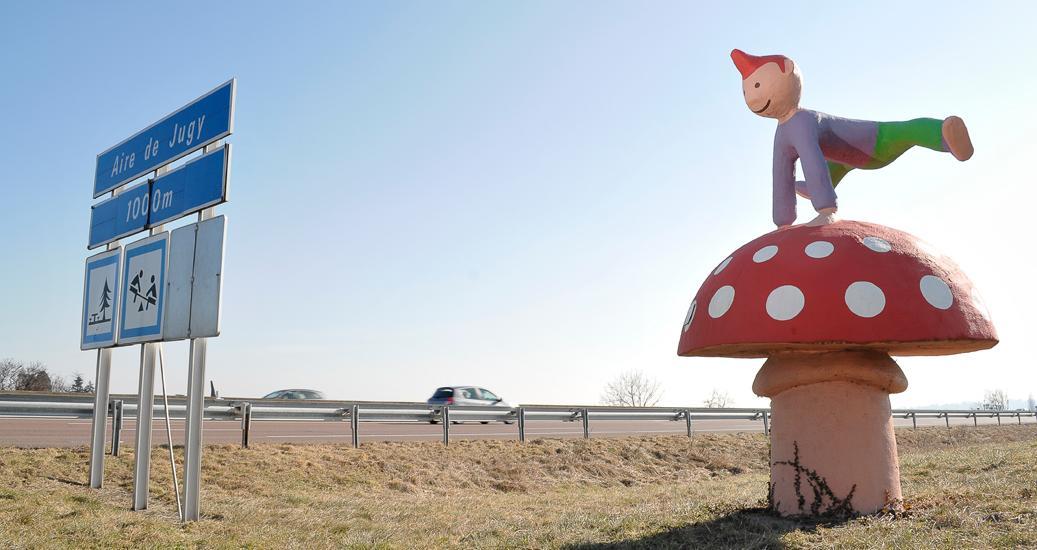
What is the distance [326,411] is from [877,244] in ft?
39.0

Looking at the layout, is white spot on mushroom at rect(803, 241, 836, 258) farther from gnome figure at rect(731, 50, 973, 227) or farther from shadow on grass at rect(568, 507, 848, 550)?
shadow on grass at rect(568, 507, 848, 550)

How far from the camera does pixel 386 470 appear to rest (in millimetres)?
14484

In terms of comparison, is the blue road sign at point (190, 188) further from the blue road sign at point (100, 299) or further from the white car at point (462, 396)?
the white car at point (462, 396)

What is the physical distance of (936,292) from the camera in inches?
275

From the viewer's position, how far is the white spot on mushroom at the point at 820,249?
7227 mm

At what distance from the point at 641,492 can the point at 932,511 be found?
635 centimetres

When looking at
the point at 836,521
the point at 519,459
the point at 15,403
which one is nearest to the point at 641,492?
the point at 519,459

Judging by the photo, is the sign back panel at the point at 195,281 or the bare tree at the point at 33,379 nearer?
the sign back panel at the point at 195,281

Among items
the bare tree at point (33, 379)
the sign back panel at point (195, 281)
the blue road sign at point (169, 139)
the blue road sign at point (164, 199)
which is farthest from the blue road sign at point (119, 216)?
the bare tree at point (33, 379)

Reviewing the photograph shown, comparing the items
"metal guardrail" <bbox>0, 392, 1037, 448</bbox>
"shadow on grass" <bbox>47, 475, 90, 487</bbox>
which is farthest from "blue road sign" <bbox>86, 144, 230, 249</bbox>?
"shadow on grass" <bbox>47, 475, 90, 487</bbox>

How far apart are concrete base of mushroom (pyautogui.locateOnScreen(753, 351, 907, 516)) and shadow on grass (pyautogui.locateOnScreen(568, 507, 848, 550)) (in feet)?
0.91

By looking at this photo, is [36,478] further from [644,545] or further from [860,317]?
[860,317]

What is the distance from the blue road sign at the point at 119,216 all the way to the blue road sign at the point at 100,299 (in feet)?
0.86

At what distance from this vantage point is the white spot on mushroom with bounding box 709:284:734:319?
7.41 meters
